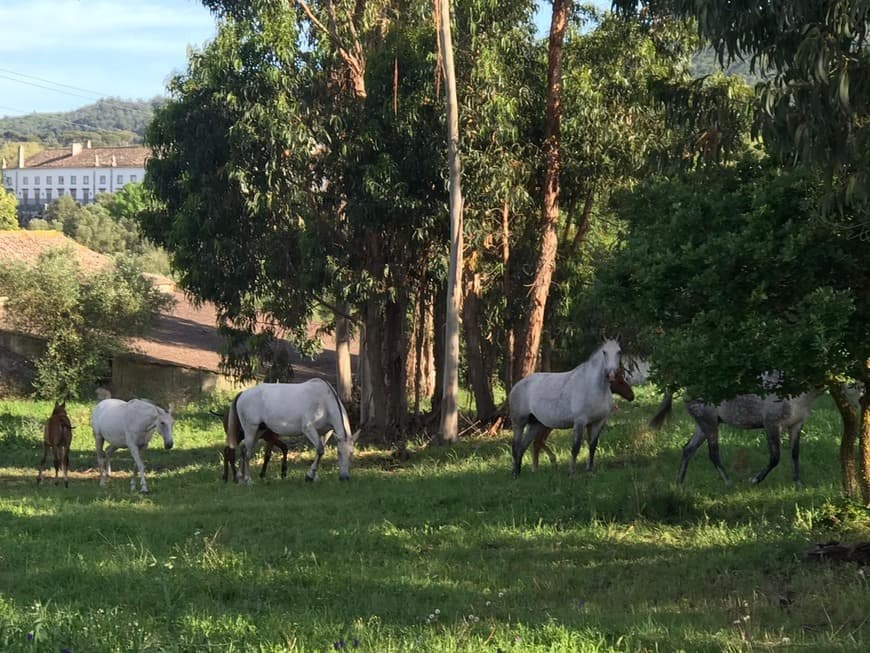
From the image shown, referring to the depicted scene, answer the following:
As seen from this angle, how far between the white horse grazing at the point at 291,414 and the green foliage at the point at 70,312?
1881 cm

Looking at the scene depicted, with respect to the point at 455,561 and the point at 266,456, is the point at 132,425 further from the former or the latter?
the point at 455,561

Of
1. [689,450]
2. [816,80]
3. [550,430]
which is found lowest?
[550,430]

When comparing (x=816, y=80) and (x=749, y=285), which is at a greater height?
(x=816, y=80)

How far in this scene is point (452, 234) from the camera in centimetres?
2400

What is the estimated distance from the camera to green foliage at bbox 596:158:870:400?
11.1 m

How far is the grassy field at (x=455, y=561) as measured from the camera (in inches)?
324

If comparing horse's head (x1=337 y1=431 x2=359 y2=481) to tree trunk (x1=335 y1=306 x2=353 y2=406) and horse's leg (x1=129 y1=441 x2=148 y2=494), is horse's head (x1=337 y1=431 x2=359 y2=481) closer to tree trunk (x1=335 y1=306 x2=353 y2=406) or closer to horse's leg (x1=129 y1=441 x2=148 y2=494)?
horse's leg (x1=129 y1=441 x2=148 y2=494)

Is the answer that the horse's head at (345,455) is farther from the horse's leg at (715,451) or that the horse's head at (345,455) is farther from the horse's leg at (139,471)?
the horse's leg at (715,451)

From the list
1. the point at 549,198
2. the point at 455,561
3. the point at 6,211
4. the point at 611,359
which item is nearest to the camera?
the point at 455,561

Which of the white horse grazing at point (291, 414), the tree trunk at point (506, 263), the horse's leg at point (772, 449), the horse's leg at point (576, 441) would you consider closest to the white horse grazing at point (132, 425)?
the white horse grazing at point (291, 414)

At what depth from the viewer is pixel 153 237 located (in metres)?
32.5

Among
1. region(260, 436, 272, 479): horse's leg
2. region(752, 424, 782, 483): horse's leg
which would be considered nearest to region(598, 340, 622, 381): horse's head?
region(752, 424, 782, 483): horse's leg

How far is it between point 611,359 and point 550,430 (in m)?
2.74

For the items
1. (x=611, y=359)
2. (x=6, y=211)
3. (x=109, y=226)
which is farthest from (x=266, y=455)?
(x=109, y=226)
